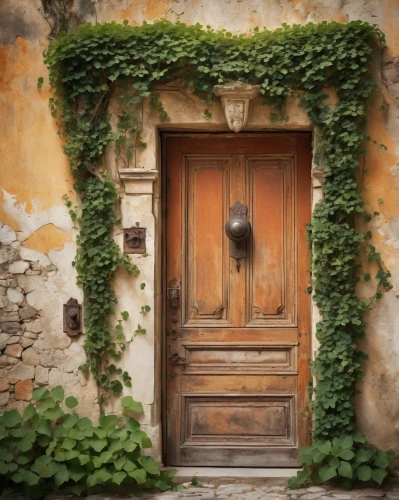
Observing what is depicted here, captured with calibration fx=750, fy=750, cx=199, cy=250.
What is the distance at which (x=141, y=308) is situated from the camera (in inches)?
205

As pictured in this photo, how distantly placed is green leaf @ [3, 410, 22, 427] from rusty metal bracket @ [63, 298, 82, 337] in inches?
25.2

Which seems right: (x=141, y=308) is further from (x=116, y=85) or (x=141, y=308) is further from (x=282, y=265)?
(x=116, y=85)

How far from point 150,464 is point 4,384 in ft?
3.83

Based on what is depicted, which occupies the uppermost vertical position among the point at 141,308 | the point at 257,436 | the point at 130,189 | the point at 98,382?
the point at 130,189

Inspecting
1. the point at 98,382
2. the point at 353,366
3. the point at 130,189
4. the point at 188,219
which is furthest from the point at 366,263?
the point at 98,382

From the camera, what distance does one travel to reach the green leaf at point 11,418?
199 inches

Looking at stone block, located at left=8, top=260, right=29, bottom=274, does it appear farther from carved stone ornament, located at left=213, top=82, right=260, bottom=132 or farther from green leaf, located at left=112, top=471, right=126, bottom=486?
carved stone ornament, located at left=213, top=82, right=260, bottom=132

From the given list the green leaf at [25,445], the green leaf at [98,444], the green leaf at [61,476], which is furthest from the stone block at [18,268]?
the green leaf at [61,476]

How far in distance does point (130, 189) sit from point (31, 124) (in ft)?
2.74

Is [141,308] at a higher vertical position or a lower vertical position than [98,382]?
higher

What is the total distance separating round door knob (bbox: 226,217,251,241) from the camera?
5.26m

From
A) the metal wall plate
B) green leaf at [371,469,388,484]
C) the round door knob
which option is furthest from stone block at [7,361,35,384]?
green leaf at [371,469,388,484]

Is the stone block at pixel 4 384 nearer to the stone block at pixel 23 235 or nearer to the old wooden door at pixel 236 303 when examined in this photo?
the stone block at pixel 23 235

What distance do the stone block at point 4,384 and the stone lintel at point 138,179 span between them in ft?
5.14
